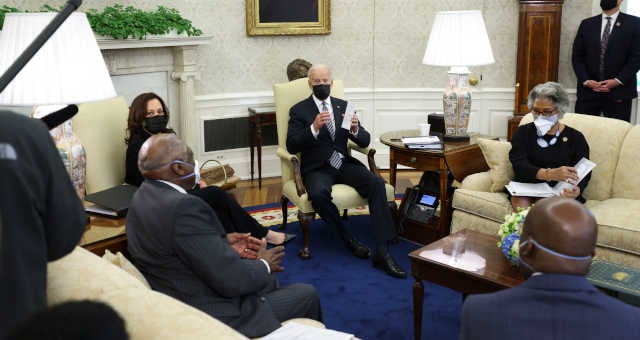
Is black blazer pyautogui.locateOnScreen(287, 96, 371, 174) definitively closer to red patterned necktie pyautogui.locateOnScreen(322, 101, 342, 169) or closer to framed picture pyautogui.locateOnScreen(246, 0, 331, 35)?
red patterned necktie pyautogui.locateOnScreen(322, 101, 342, 169)

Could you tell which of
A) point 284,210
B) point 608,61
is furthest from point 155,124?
point 608,61

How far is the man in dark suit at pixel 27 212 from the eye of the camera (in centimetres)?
147

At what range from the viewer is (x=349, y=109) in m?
4.62

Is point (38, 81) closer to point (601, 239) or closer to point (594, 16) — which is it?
point (601, 239)

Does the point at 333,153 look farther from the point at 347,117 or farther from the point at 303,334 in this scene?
the point at 303,334

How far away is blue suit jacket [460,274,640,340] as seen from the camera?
5.24 ft

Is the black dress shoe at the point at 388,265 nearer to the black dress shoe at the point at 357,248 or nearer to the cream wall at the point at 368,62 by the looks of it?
the black dress shoe at the point at 357,248

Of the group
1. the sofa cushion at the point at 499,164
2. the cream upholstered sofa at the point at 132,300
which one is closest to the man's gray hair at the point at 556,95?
the sofa cushion at the point at 499,164

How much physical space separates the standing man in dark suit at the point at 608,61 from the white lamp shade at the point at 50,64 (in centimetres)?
462

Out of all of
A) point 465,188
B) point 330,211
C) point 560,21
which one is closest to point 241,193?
point 330,211

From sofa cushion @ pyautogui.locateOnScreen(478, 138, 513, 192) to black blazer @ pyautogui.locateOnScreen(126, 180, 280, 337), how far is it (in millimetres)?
2181

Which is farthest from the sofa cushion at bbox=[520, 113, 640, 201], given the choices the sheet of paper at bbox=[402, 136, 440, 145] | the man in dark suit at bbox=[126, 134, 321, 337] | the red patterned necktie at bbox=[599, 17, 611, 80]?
the man in dark suit at bbox=[126, 134, 321, 337]

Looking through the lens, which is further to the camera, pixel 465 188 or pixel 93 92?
pixel 465 188

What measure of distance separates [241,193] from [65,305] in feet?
16.9
